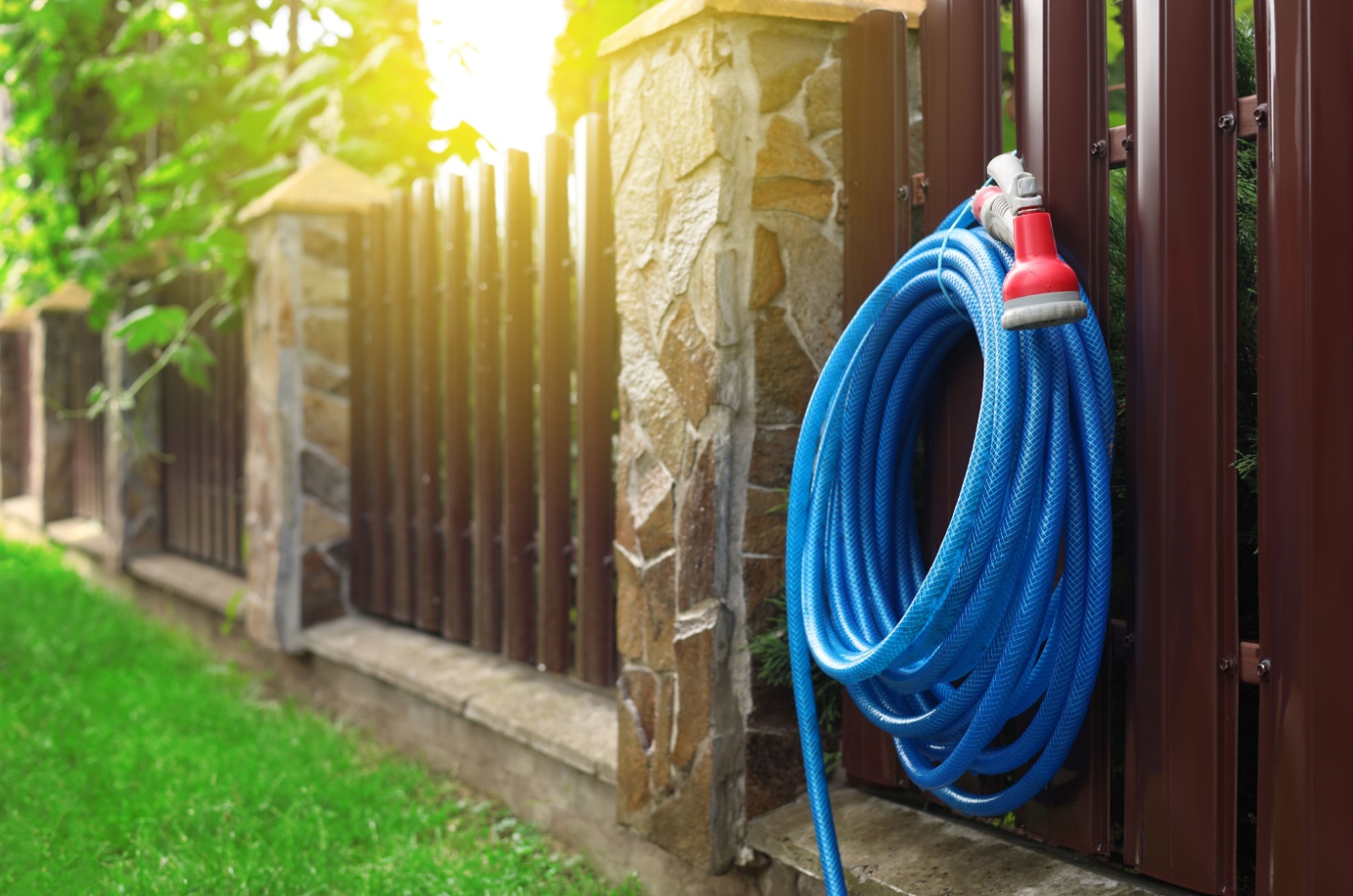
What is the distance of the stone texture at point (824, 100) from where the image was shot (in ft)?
8.40

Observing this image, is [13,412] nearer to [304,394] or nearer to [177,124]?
[177,124]

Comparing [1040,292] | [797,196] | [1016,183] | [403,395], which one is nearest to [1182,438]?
[1040,292]

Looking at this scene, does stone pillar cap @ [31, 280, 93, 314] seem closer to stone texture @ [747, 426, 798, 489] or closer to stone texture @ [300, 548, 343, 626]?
stone texture @ [300, 548, 343, 626]

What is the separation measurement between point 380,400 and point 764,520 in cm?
253

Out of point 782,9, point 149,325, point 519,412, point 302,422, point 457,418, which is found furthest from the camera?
point 149,325

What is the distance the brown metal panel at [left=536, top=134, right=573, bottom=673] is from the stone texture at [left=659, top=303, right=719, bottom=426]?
37.0 inches

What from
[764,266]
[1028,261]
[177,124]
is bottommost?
[1028,261]

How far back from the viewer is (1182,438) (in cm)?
186

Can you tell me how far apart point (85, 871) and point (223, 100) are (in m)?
4.79

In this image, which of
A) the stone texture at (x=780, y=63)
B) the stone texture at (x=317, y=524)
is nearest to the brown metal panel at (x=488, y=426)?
the stone texture at (x=317, y=524)

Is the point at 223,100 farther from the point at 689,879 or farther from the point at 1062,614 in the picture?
the point at 1062,614

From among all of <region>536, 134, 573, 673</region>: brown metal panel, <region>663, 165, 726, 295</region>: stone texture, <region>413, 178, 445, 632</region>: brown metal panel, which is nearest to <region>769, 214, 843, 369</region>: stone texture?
<region>663, 165, 726, 295</region>: stone texture

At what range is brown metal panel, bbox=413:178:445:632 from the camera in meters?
4.28

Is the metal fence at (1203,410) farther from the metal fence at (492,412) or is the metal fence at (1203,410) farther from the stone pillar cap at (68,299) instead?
the stone pillar cap at (68,299)
